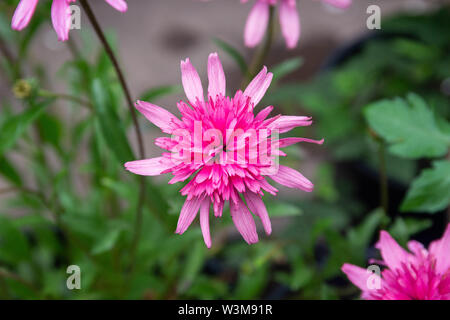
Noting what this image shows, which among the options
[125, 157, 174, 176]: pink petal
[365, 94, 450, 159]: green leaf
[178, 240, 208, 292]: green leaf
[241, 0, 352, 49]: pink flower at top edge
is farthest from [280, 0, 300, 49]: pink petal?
[178, 240, 208, 292]: green leaf

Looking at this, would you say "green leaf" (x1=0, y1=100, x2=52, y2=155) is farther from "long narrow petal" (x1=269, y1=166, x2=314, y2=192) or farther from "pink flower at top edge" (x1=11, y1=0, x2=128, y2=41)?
"long narrow petal" (x1=269, y1=166, x2=314, y2=192)

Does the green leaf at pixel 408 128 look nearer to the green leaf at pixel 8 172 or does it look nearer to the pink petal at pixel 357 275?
the pink petal at pixel 357 275

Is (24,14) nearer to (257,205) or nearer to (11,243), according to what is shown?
(257,205)

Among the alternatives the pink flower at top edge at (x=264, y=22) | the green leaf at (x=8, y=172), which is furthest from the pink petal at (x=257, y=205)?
the green leaf at (x=8, y=172)

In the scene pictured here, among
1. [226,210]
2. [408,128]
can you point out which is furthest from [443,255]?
[226,210]

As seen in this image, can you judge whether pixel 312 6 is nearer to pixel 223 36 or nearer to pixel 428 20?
pixel 223 36
